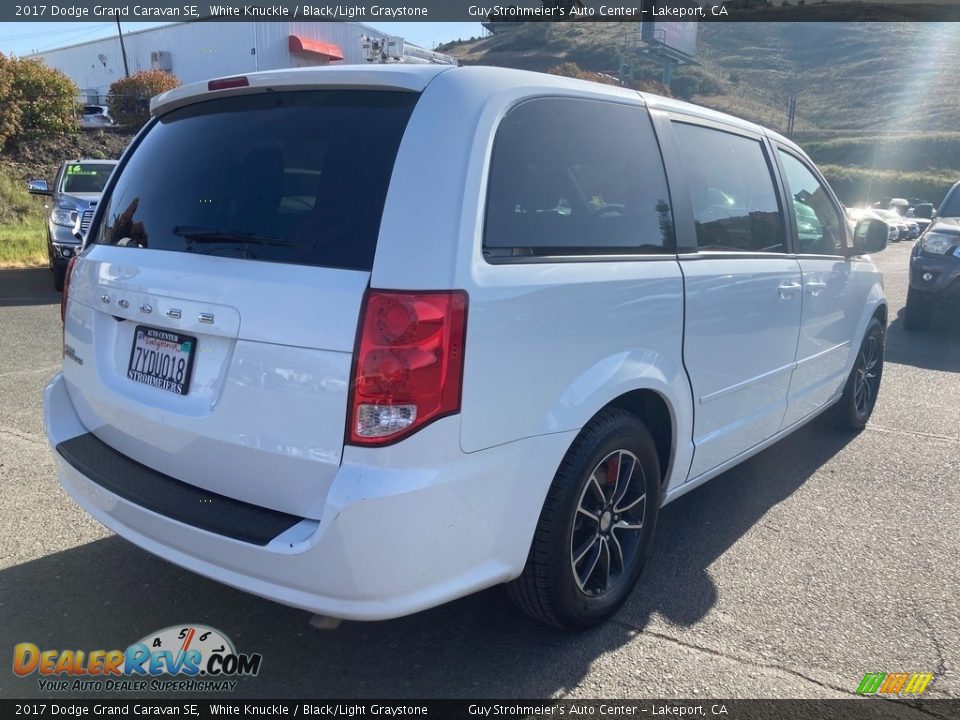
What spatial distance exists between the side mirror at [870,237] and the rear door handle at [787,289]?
1.16m

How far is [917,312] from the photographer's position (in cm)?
969

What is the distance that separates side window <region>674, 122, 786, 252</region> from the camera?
3.53m

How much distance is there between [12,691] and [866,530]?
12.4 feet

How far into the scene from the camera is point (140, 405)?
2.75 meters

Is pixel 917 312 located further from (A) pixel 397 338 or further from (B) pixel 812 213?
(A) pixel 397 338

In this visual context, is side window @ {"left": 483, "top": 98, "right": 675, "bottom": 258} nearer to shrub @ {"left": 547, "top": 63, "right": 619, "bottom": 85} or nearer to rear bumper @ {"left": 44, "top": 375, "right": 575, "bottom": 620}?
shrub @ {"left": 547, "top": 63, "right": 619, "bottom": 85}

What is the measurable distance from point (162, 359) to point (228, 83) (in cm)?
104

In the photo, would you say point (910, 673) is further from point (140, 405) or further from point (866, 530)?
point (140, 405)

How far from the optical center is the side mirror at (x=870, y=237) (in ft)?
16.4

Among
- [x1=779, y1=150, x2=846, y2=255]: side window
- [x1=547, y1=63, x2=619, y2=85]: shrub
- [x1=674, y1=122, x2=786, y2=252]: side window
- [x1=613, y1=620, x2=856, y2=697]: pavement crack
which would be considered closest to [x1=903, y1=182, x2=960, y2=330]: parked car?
[x1=547, y1=63, x2=619, y2=85]: shrub

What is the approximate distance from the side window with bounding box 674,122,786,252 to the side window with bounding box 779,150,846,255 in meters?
0.29

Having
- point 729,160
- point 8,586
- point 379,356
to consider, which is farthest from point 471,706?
point 729,160

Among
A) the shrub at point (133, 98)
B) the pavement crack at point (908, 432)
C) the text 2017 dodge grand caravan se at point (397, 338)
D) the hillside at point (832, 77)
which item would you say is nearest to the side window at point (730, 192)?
the text 2017 dodge grand caravan se at point (397, 338)

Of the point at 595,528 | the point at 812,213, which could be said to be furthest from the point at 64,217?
the point at 595,528
